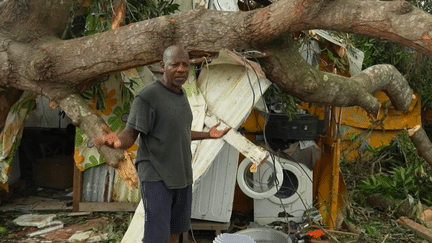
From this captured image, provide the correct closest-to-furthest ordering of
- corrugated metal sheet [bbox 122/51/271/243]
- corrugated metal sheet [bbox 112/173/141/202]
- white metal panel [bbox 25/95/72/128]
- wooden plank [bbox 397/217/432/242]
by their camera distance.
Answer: corrugated metal sheet [bbox 122/51/271/243] → wooden plank [bbox 397/217/432/242] → corrugated metal sheet [bbox 112/173/141/202] → white metal panel [bbox 25/95/72/128]

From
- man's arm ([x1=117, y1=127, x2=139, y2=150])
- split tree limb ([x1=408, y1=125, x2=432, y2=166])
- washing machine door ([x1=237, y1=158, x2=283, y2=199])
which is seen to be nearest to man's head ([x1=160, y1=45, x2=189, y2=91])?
man's arm ([x1=117, y1=127, x2=139, y2=150])

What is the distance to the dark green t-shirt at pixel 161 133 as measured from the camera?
377 centimetres

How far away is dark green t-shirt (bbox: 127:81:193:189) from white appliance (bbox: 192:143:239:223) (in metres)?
2.86

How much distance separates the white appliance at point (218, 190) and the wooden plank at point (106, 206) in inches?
43.2

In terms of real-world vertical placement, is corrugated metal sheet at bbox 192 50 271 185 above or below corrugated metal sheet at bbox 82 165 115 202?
above

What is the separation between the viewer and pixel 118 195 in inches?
290

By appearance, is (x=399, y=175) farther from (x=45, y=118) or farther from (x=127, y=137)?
(x=45, y=118)

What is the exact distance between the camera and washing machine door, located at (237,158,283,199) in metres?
7.01

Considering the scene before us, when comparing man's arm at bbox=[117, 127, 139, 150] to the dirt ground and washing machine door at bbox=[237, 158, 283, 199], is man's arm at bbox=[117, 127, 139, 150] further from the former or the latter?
washing machine door at bbox=[237, 158, 283, 199]

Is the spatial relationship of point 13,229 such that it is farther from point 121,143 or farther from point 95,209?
point 121,143

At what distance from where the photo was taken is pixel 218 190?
6.84 m

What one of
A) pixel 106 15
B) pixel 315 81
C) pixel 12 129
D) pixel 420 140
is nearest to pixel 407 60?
pixel 420 140

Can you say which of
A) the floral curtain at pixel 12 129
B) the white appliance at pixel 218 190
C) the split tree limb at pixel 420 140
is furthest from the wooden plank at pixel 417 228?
the floral curtain at pixel 12 129

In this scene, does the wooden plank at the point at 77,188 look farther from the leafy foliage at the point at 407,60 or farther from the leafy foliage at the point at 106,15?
the leafy foliage at the point at 407,60
